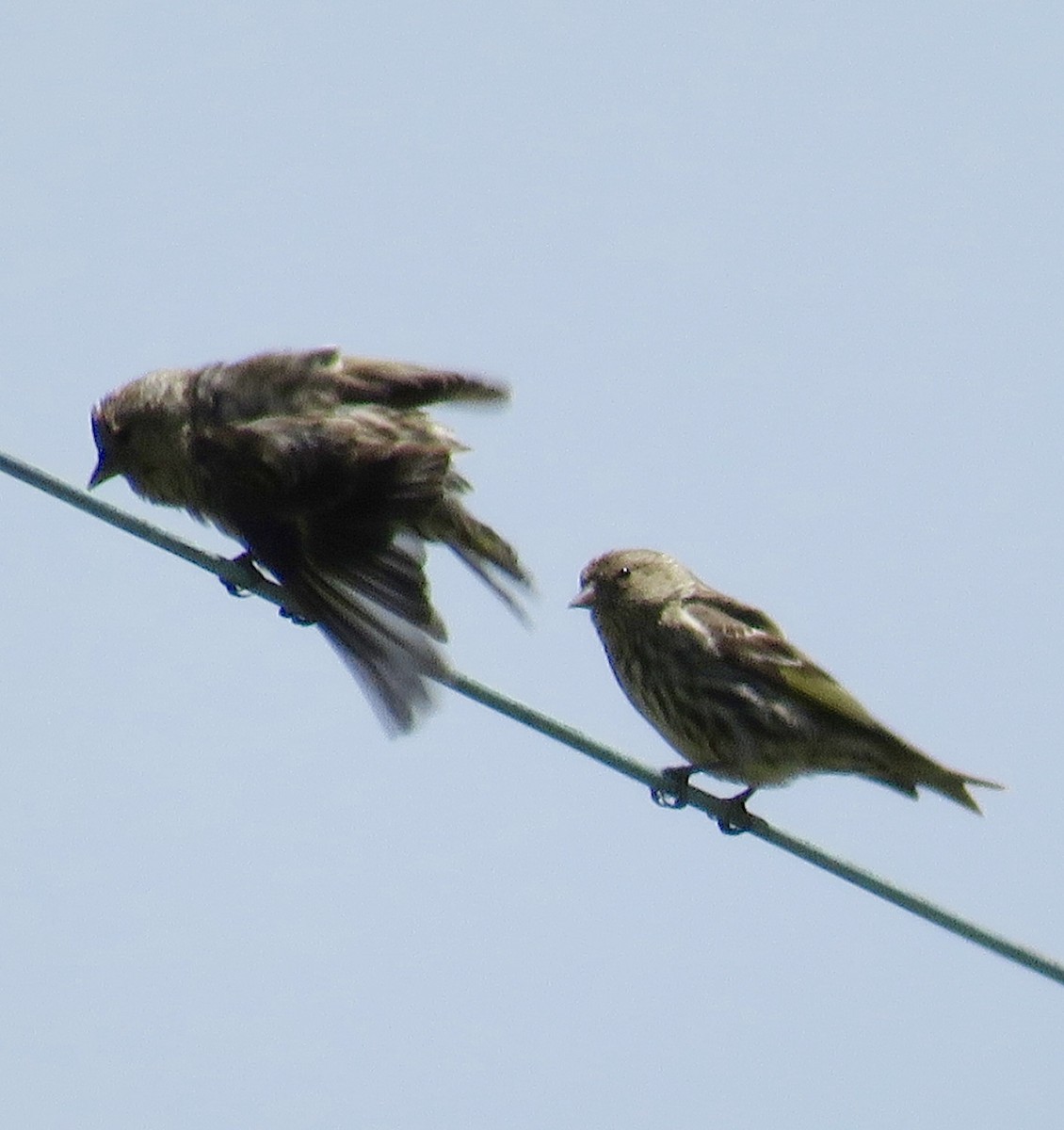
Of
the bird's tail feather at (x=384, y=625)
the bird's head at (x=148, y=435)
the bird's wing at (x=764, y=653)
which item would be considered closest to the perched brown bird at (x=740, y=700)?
the bird's wing at (x=764, y=653)

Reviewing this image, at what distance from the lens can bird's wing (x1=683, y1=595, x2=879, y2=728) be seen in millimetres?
6852

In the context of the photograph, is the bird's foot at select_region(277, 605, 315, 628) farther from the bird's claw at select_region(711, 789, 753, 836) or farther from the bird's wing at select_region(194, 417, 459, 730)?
the bird's claw at select_region(711, 789, 753, 836)

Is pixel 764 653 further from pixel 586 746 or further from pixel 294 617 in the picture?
pixel 586 746

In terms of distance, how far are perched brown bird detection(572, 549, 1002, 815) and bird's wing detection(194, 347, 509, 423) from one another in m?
0.99

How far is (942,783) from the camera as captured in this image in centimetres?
650

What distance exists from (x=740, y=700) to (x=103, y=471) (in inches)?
Answer: 88.2

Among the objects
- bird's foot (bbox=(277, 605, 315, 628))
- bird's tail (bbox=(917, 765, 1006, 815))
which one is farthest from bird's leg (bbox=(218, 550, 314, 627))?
bird's tail (bbox=(917, 765, 1006, 815))

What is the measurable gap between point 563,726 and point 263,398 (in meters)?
2.69

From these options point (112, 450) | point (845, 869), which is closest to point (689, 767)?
point (112, 450)

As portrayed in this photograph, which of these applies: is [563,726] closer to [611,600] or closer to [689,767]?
[689,767]

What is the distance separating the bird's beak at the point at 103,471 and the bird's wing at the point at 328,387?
50 cm

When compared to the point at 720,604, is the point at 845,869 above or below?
below

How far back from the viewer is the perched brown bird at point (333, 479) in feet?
19.4

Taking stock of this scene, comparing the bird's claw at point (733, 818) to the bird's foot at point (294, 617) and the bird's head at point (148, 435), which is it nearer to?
the bird's foot at point (294, 617)
